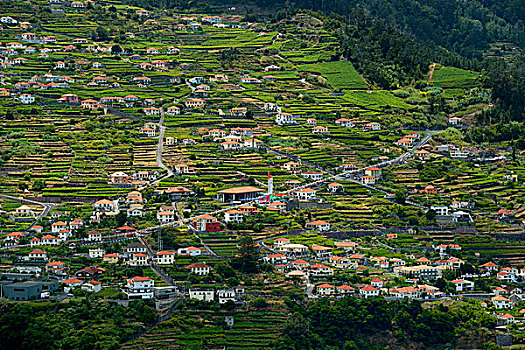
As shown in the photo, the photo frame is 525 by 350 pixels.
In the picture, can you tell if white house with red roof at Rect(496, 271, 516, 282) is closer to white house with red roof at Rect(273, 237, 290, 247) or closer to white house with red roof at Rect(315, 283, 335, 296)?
white house with red roof at Rect(315, 283, 335, 296)

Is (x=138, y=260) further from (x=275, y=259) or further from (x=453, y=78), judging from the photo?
(x=453, y=78)

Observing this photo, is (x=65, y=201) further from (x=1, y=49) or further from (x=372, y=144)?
(x=1, y=49)

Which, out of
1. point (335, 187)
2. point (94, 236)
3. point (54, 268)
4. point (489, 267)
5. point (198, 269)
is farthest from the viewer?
point (335, 187)

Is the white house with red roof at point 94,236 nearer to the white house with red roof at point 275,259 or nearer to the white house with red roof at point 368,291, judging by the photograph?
the white house with red roof at point 275,259

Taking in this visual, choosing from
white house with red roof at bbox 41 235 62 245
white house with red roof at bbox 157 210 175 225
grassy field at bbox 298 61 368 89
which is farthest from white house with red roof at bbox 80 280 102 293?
grassy field at bbox 298 61 368 89

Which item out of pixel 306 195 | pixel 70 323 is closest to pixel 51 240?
pixel 70 323

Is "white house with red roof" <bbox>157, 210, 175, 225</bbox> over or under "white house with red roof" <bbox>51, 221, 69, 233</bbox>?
over

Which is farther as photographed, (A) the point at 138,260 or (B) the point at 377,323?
(A) the point at 138,260


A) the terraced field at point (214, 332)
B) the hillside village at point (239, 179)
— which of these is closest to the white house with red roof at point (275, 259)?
the hillside village at point (239, 179)
